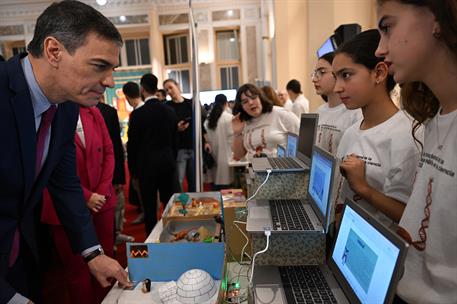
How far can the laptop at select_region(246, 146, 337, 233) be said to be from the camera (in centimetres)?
95

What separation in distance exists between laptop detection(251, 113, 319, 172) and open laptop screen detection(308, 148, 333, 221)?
0.09 m

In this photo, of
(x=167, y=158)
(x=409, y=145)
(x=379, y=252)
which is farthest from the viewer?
(x=167, y=158)

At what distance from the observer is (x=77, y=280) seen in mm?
1880

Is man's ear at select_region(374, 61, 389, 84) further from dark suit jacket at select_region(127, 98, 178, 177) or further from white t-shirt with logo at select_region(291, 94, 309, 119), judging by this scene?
white t-shirt with logo at select_region(291, 94, 309, 119)

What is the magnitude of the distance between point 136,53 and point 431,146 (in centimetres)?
996

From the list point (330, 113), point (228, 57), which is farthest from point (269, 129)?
point (228, 57)

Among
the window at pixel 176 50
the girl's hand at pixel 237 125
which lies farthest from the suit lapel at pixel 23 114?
the window at pixel 176 50

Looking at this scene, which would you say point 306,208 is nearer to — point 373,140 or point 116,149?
point 373,140

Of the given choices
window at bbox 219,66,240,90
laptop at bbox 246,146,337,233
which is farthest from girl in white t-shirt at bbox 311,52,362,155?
window at bbox 219,66,240,90

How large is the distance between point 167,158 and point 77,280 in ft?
4.34

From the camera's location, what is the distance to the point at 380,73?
123cm

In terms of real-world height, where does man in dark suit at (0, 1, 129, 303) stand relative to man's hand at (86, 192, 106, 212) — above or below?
above

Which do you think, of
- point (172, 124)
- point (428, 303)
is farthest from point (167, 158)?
point (428, 303)

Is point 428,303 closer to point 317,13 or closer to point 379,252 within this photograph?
point 379,252
